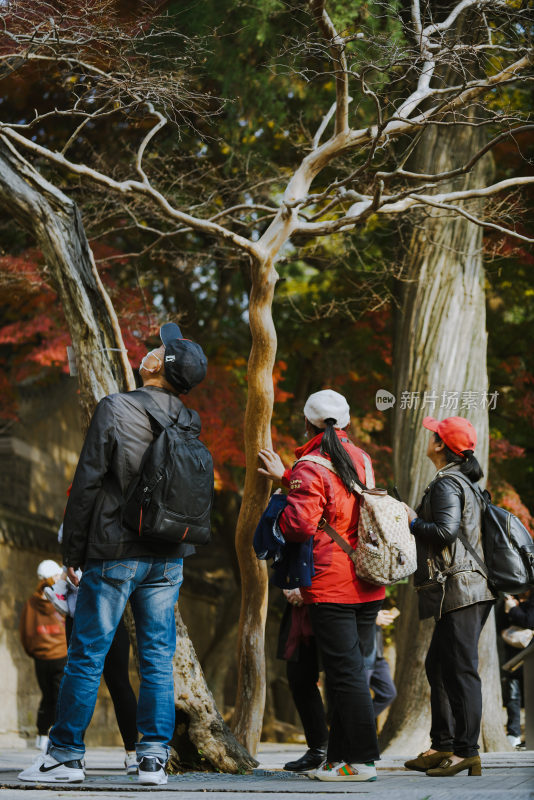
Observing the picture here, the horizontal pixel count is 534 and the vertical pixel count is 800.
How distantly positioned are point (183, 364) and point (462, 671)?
7.07 ft

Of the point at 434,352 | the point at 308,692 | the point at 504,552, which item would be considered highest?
the point at 434,352

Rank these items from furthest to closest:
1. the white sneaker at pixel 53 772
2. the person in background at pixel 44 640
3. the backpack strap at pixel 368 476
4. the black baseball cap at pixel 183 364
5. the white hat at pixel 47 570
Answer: the person in background at pixel 44 640, the white hat at pixel 47 570, the backpack strap at pixel 368 476, the black baseball cap at pixel 183 364, the white sneaker at pixel 53 772

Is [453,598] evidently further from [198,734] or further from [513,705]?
[513,705]

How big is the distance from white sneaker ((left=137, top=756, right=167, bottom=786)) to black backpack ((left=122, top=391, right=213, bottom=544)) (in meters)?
0.92

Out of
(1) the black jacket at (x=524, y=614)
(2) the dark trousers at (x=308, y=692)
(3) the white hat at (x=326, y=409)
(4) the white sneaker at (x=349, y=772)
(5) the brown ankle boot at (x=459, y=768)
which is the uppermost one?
(3) the white hat at (x=326, y=409)

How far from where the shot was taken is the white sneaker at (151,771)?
4172 millimetres

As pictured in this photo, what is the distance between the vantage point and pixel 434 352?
9.02 metres

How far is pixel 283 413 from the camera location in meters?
12.4

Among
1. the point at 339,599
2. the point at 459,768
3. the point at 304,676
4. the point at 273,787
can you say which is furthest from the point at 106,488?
the point at 459,768

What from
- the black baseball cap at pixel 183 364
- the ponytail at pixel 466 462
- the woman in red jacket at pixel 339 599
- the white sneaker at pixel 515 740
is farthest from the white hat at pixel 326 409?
the white sneaker at pixel 515 740

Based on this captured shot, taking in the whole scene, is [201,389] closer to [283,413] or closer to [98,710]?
[283,413]

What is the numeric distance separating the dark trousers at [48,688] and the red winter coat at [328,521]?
4983 millimetres

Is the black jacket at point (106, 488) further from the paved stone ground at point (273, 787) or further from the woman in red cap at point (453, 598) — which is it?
the woman in red cap at point (453, 598)

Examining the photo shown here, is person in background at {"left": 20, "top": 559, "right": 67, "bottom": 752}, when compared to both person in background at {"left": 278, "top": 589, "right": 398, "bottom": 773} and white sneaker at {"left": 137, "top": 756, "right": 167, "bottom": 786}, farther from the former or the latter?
white sneaker at {"left": 137, "top": 756, "right": 167, "bottom": 786}
